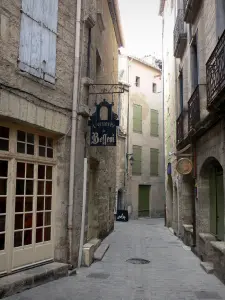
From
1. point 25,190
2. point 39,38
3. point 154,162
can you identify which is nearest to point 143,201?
point 154,162

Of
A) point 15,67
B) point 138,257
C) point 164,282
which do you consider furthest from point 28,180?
point 138,257

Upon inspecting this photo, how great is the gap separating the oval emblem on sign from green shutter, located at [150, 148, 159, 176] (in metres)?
16.8

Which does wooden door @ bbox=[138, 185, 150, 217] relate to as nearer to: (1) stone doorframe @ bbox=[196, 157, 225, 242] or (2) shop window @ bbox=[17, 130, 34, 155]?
(1) stone doorframe @ bbox=[196, 157, 225, 242]

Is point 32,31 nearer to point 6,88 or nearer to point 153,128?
point 6,88

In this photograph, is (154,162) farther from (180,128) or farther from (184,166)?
(184,166)

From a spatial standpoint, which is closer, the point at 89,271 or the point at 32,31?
the point at 32,31

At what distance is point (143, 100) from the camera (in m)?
27.0

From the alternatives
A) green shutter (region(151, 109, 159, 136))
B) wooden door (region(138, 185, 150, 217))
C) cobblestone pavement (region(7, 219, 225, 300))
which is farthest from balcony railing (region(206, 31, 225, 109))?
green shutter (region(151, 109, 159, 136))

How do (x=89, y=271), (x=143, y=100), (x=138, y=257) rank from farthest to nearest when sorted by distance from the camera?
(x=143, y=100), (x=138, y=257), (x=89, y=271)

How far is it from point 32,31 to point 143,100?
2095 cm

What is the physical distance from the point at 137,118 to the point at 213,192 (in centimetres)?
1780

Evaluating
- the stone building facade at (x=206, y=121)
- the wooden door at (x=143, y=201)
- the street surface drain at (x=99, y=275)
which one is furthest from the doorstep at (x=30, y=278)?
the wooden door at (x=143, y=201)

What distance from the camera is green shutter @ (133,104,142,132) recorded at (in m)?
26.1

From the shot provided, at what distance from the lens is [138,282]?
22.2 ft
